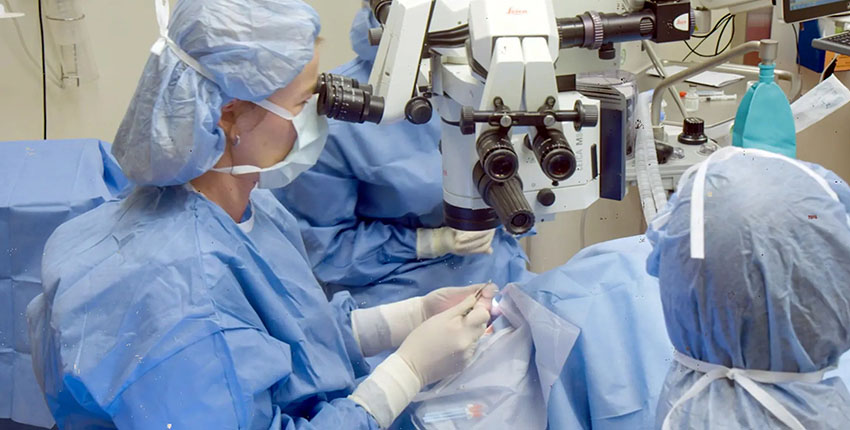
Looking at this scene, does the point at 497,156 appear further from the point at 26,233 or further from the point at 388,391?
the point at 26,233

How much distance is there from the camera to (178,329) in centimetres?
108

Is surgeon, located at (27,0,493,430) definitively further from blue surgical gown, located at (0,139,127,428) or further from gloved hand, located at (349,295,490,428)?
blue surgical gown, located at (0,139,127,428)

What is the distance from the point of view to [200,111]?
1181 mm

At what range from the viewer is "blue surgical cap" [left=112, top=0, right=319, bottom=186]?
1.19 meters

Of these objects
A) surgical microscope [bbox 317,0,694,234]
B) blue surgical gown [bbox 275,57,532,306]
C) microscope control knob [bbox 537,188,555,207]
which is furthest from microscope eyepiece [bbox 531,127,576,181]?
blue surgical gown [bbox 275,57,532,306]

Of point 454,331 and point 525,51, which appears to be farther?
point 454,331

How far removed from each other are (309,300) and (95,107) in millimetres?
1600

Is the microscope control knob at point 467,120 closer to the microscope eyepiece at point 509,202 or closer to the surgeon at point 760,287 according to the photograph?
the microscope eyepiece at point 509,202

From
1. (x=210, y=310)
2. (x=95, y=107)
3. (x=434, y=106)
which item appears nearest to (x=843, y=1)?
(x=434, y=106)

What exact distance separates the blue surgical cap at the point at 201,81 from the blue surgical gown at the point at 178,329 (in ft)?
0.25

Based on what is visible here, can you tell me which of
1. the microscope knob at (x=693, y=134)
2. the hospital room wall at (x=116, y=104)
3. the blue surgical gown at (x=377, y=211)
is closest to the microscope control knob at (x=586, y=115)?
the blue surgical gown at (x=377, y=211)

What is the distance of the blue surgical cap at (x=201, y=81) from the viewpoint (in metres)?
1.19

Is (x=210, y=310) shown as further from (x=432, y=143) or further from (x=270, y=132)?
(x=432, y=143)

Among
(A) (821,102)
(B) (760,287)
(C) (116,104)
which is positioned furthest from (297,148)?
(C) (116,104)
